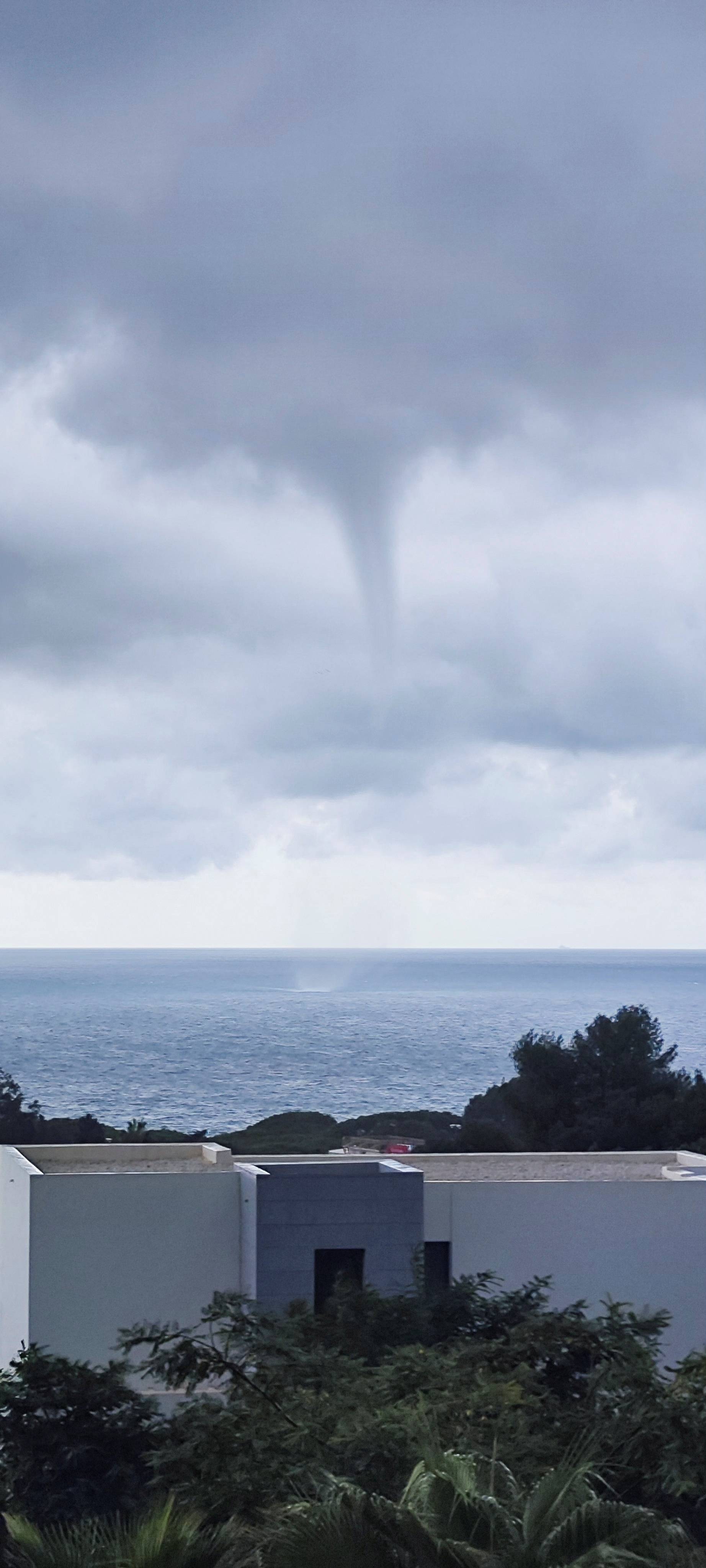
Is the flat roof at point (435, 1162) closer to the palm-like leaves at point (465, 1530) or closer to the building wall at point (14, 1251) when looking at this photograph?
the building wall at point (14, 1251)

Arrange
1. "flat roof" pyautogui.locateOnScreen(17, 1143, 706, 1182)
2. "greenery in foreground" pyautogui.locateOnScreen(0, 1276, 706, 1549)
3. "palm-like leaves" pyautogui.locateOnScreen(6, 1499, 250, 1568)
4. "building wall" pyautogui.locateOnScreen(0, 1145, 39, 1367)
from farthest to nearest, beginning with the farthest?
"flat roof" pyautogui.locateOnScreen(17, 1143, 706, 1182) < "building wall" pyautogui.locateOnScreen(0, 1145, 39, 1367) < "greenery in foreground" pyautogui.locateOnScreen(0, 1276, 706, 1549) < "palm-like leaves" pyautogui.locateOnScreen(6, 1499, 250, 1568)

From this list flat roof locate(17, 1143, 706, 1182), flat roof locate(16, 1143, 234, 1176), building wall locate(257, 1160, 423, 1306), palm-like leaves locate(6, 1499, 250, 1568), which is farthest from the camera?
flat roof locate(16, 1143, 234, 1176)

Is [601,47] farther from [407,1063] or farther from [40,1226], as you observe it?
[407,1063]

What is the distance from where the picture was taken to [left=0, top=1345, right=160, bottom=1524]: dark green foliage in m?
9.08

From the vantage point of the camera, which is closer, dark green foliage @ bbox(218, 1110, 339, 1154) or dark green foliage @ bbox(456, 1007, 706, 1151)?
dark green foliage @ bbox(456, 1007, 706, 1151)

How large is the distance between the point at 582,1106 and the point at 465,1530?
4795 centimetres

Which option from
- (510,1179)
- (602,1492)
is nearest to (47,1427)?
(602,1492)

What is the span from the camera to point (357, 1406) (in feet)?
Answer: 29.3

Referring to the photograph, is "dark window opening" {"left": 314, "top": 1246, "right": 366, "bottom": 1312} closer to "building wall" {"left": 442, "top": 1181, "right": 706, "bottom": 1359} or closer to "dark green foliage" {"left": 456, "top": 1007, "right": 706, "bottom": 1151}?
"building wall" {"left": 442, "top": 1181, "right": 706, "bottom": 1359}

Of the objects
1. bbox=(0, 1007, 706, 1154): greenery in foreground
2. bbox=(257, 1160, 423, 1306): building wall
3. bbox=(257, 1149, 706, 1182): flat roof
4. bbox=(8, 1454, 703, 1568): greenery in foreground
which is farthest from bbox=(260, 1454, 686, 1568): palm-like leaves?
bbox=(0, 1007, 706, 1154): greenery in foreground

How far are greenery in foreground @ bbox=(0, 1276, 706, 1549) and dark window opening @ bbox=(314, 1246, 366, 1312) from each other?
363 inches

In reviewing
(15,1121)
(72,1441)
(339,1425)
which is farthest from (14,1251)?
(15,1121)

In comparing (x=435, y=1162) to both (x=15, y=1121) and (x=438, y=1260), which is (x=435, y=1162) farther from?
(x=15, y=1121)

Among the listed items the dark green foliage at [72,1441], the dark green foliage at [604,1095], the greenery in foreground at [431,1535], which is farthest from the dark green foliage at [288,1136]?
the greenery in foreground at [431,1535]
